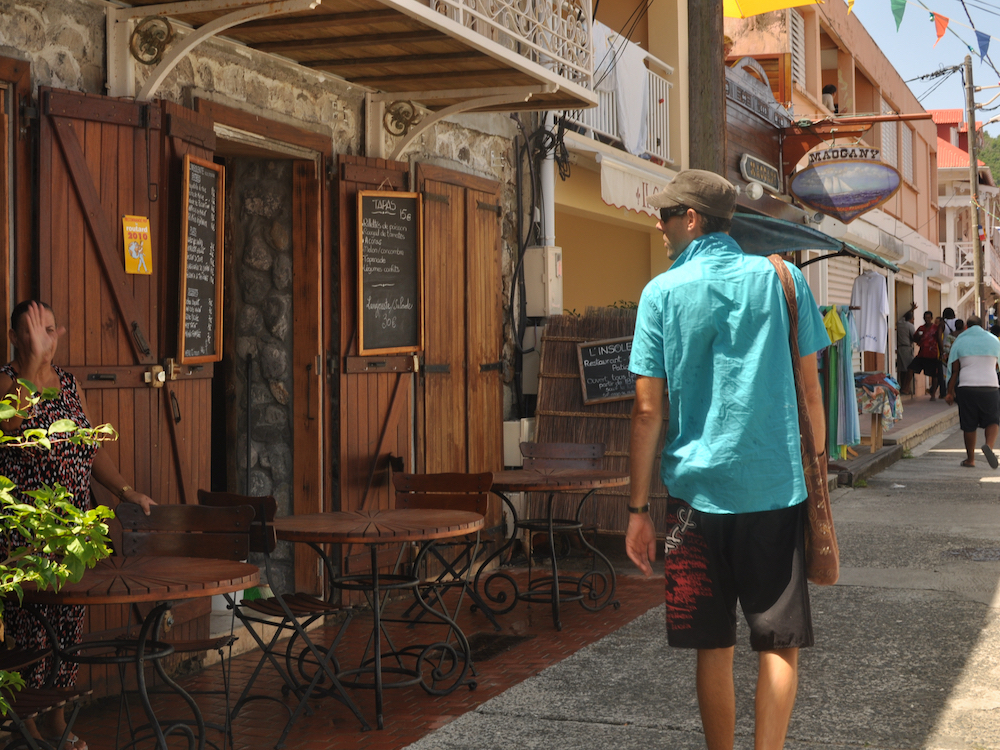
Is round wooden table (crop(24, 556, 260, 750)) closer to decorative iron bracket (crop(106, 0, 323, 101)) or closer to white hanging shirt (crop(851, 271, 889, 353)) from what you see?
decorative iron bracket (crop(106, 0, 323, 101))

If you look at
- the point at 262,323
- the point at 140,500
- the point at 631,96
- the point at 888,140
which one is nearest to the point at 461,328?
the point at 262,323

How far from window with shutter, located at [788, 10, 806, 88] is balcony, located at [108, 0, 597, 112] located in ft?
33.6

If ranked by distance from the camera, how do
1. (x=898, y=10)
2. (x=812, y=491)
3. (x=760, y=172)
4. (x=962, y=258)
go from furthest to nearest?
(x=962, y=258), (x=760, y=172), (x=898, y=10), (x=812, y=491)

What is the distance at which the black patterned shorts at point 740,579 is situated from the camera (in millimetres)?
3236

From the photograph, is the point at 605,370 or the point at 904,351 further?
the point at 904,351

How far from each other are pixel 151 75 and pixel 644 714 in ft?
11.8

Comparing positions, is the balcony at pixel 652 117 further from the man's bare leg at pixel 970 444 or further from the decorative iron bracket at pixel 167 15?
the decorative iron bracket at pixel 167 15

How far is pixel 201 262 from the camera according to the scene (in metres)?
5.59

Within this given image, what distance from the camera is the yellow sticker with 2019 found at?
507cm

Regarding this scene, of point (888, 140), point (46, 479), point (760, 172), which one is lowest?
point (46, 479)

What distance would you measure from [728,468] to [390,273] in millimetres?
Result: 4119

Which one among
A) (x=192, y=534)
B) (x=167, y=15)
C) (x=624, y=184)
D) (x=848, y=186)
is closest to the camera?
(x=192, y=534)

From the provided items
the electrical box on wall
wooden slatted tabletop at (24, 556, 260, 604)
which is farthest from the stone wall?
wooden slatted tabletop at (24, 556, 260, 604)

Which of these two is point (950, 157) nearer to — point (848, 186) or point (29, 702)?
point (848, 186)
